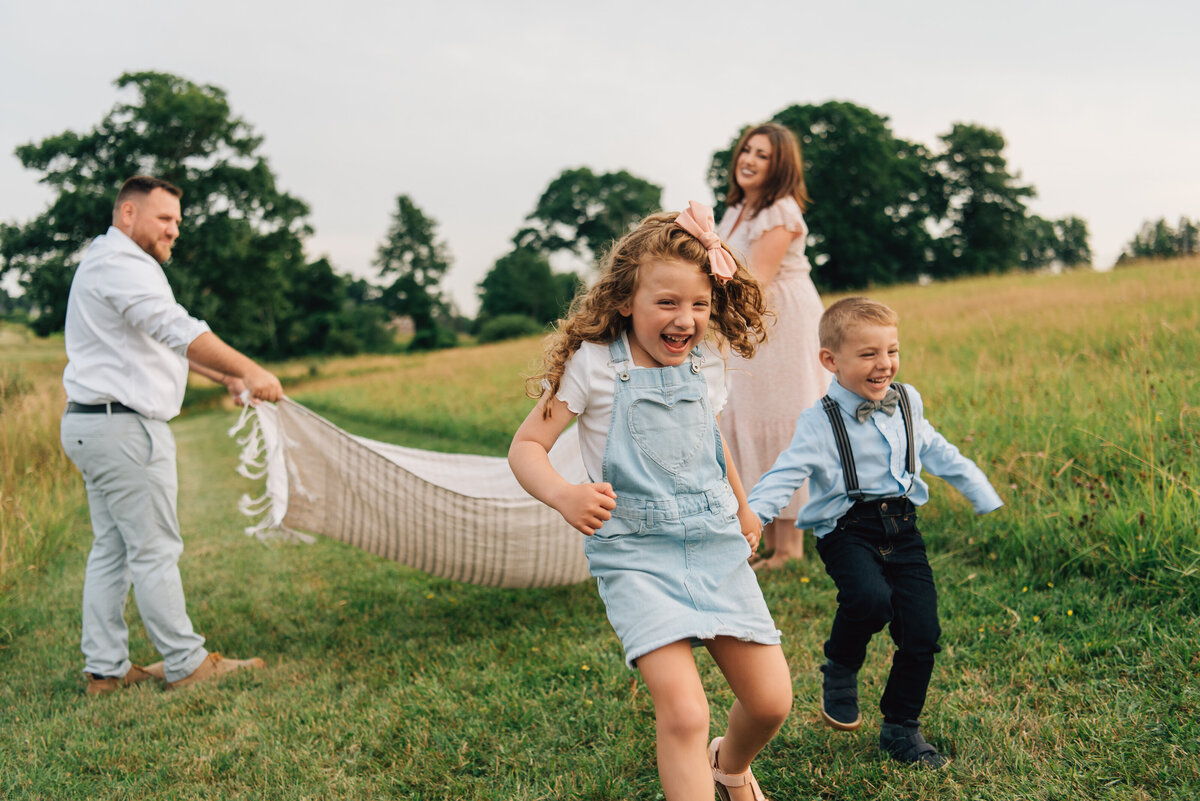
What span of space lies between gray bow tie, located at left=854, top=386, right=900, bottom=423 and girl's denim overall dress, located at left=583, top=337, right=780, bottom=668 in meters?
0.58

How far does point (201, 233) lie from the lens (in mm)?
28312

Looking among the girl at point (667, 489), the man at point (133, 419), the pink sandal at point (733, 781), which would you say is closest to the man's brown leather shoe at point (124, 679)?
the man at point (133, 419)

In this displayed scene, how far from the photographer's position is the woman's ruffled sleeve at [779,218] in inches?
152

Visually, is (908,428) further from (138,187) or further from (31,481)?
(31,481)

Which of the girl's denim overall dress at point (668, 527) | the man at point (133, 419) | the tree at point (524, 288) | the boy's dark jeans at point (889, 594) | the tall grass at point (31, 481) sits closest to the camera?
the girl's denim overall dress at point (668, 527)

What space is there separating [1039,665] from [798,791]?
1095mm

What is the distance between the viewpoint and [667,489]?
1963mm

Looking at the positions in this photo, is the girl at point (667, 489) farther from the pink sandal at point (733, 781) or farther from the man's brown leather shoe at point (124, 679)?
the man's brown leather shoe at point (124, 679)

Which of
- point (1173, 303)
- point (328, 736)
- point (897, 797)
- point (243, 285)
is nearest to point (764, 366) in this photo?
point (897, 797)

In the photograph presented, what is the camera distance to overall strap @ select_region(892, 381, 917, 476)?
7.86ft

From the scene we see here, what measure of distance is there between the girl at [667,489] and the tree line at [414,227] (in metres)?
15.0

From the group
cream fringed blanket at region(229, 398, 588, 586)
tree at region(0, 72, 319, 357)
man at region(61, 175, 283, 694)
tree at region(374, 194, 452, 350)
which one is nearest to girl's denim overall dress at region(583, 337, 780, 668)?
cream fringed blanket at region(229, 398, 588, 586)

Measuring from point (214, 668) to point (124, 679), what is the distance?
1.27 ft

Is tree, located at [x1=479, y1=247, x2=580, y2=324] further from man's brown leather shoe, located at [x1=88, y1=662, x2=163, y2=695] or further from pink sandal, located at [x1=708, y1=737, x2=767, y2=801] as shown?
pink sandal, located at [x1=708, y1=737, x2=767, y2=801]
